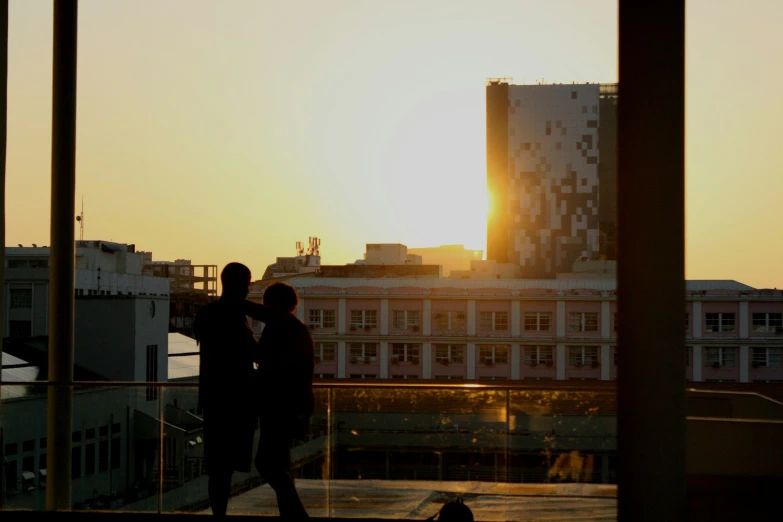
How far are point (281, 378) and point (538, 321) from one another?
87.7 meters

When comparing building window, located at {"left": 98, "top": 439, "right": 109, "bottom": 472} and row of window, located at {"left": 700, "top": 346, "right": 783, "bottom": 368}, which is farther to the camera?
row of window, located at {"left": 700, "top": 346, "right": 783, "bottom": 368}

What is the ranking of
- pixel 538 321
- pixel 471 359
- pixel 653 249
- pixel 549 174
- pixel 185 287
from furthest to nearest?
pixel 549 174
pixel 185 287
pixel 538 321
pixel 471 359
pixel 653 249

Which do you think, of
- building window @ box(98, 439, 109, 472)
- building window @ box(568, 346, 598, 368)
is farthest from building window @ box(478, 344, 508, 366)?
building window @ box(98, 439, 109, 472)

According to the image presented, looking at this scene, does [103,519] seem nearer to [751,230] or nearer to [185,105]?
[185,105]

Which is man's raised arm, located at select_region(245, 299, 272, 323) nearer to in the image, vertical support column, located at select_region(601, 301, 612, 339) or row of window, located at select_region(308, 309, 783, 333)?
vertical support column, located at select_region(601, 301, 612, 339)

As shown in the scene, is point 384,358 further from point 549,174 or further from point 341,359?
point 549,174

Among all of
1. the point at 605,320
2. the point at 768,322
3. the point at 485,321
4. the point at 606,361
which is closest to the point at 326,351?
the point at 485,321

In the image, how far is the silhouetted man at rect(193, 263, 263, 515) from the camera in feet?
15.4

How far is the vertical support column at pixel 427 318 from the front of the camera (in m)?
91.5

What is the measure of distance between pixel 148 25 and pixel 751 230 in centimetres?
4677

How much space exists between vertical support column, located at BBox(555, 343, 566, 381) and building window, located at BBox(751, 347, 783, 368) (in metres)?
15.8

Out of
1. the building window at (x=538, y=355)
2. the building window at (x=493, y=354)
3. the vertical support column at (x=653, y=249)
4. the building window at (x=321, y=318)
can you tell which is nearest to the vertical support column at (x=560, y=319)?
the building window at (x=538, y=355)

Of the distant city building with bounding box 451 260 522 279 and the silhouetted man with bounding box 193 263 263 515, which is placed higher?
the distant city building with bounding box 451 260 522 279

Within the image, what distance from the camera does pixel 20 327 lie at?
58844mm
